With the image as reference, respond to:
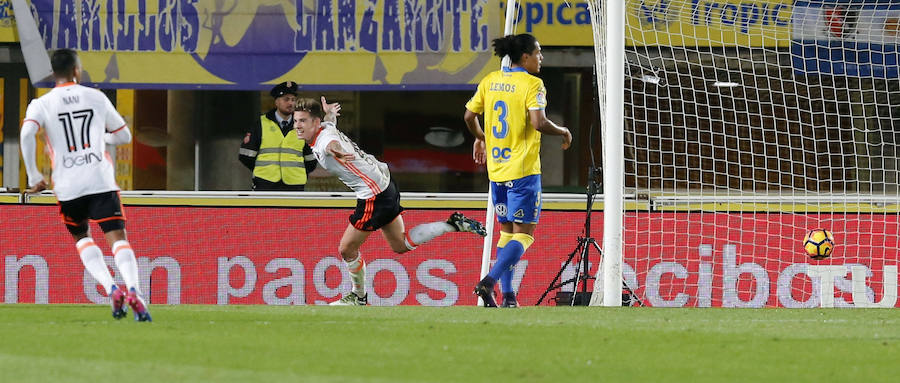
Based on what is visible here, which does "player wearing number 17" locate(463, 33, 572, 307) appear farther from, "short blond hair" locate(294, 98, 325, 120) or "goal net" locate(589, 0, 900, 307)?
"short blond hair" locate(294, 98, 325, 120)

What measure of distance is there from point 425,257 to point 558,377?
6.59m

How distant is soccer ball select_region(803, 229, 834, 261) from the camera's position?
1074cm

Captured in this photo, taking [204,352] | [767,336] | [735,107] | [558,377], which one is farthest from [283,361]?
[735,107]

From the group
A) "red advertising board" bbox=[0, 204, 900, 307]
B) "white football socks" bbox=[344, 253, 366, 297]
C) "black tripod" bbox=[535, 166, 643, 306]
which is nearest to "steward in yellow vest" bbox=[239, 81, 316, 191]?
"red advertising board" bbox=[0, 204, 900, 307]

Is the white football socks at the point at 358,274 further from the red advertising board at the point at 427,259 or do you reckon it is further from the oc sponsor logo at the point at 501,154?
the red advertising board at the point at 427,259

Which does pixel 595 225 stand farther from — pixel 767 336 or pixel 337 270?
pixel 767 336

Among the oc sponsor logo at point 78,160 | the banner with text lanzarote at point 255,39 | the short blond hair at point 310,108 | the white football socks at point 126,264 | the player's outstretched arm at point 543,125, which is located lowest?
the white football socks at point 126,264

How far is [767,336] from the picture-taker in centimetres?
700

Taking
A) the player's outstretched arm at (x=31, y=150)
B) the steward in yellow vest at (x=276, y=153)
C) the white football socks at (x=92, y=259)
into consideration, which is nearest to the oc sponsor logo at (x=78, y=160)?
the player's outstretched arm at (x=31, y=150)

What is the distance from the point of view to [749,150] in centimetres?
1325

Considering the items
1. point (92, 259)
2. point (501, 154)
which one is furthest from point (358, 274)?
point (92, 259)

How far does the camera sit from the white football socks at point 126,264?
23.7ft

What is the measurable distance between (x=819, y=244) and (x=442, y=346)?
5.30 meters

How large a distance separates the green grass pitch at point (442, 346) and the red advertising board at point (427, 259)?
301 centimetres
